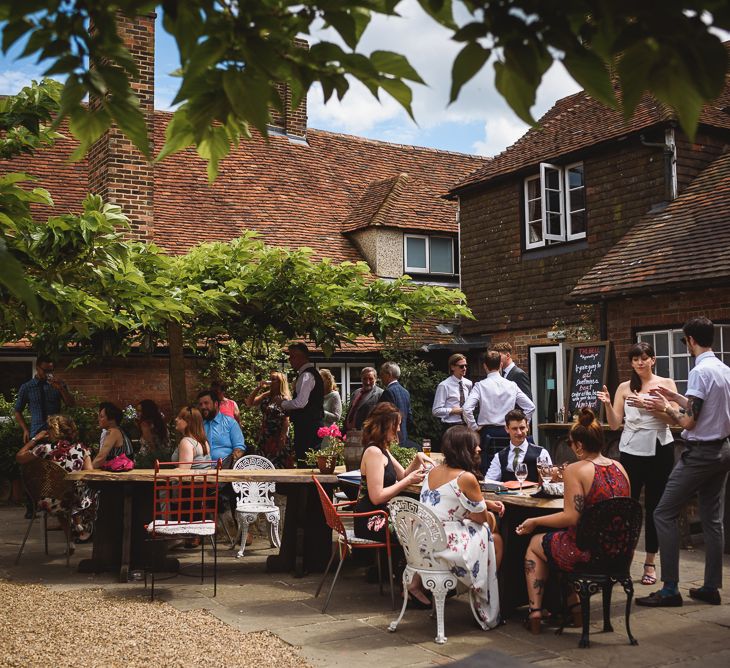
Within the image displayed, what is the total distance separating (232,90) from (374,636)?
4607 mm

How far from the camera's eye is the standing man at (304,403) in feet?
32.8

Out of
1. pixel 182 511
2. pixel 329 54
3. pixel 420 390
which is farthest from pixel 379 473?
pixel 420 390

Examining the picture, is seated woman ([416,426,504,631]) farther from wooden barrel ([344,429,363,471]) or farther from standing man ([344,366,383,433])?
standing man ([344,366,383,433])

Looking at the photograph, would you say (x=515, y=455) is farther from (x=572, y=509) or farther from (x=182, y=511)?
(x=182, y=511)

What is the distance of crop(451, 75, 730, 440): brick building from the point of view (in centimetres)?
1255

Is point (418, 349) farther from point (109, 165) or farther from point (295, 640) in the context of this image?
point (295, 640)

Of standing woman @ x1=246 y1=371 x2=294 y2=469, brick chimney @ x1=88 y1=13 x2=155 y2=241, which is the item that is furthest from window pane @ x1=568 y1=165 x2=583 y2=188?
standing woman @ x1=246 y1=371 x2=294 y2=469

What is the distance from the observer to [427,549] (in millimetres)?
5754

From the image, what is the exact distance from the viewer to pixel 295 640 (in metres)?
5.74

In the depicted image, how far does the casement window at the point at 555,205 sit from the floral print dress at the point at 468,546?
1041cm

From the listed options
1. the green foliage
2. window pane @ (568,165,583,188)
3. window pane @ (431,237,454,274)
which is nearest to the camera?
window pane @ (568,165,583,188)

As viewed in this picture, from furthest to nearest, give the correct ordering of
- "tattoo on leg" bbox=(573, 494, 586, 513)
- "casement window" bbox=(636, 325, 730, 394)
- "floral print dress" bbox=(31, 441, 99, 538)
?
"casement window" bbox=(636, 325, 730, 394) < "floral print dress" bbox=(31, 441, 99, 538) < "tattoo on leg" bbox=(573, 494, 586, 513)

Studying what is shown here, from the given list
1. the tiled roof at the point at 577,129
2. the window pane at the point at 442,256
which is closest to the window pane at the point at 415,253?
the window pane at the point at 442,256

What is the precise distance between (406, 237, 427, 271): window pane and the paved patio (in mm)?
12490
